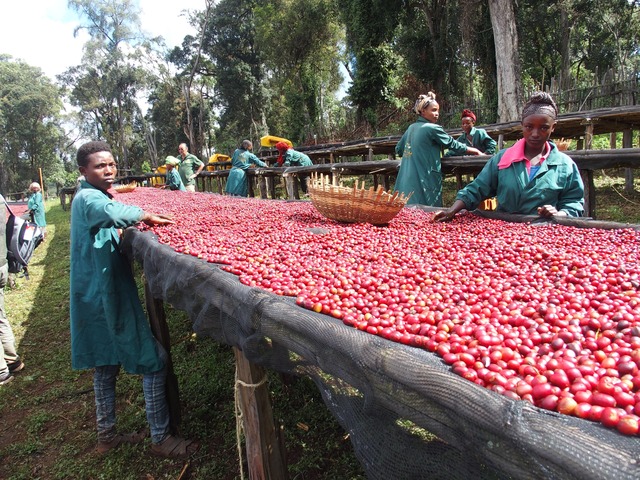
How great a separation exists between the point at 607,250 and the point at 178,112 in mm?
37008

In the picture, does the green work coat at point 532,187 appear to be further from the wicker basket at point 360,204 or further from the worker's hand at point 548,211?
the wicker basket at point 360,204

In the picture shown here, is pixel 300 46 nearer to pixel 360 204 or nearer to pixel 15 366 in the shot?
pixel 15 366

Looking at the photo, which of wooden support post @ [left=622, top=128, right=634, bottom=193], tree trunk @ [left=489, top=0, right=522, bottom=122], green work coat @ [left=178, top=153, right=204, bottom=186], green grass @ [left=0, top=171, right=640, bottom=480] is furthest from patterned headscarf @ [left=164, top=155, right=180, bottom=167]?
wooden support post @ [left=622, top=128, right=634, bottom=193]

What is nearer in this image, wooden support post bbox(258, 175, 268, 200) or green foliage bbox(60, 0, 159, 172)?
wooden support post bbox(258, 175, 268, 200)

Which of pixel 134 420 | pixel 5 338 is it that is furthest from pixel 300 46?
pixel 134 420

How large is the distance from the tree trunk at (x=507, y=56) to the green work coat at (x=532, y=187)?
10.1m

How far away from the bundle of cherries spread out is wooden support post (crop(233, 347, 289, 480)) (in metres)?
0.51

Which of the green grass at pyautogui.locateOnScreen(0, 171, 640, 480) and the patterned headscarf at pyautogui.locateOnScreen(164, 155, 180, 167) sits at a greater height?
the patterned headscarf at pyautogui.locateOnScreen(164, 155, 180, 167)

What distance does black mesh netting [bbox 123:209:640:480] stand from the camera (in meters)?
0.69

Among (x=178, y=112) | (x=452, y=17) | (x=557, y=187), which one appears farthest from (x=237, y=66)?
(x=557, y=187)

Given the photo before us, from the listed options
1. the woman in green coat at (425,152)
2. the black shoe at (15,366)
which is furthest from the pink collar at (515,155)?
the black shoe at (15,366)

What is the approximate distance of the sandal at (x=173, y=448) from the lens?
111 inches

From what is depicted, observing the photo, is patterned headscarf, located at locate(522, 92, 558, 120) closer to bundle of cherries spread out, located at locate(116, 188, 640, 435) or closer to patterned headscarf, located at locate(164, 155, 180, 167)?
bundle of cherries spread out, located at locate(116, 188, 640, 435)

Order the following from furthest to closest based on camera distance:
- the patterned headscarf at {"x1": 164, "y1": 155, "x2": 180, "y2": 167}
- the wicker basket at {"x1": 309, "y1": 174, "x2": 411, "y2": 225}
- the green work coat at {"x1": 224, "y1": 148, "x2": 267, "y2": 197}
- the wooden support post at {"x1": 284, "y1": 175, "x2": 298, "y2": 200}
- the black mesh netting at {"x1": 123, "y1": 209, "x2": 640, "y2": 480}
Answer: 1. the patterned headscarf at {"x1": 164, "y1": 155, "x2": 180, "y2": 167}
2. the green work coat at {"x1": 224, "y1": 148, "x2": 267, "y2": 197}
3. the wooden support post at {"x1": 284, "y1": 175, "x2": 298, "y2": 200}
4. the wicker basket at {"x1": 309, "y1": 174, "x2": 411, "y2": 225}
5. the black mesh netting at {"x1": 123, "y1": 209, "x2": 640, "y2": 480}
